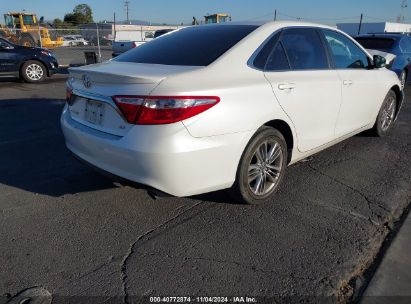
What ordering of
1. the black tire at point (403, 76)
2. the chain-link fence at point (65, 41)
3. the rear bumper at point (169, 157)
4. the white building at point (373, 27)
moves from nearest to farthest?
1. the rear bumper at point (169, 157)
2. the black tire at point (403, 76)
3. the chain-link fence at point (65, 41)
4. the white building at point (373, 27)

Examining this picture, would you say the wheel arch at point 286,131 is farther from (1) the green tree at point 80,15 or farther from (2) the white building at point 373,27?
(1) the green tree at point 80,15

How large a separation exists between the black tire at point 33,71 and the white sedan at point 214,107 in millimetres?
9137

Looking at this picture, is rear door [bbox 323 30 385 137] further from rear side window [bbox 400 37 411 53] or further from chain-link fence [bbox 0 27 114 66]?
chain-link fence [bbox 0 27 114 66]

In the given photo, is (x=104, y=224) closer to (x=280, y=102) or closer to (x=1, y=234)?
(x=1, y=234)

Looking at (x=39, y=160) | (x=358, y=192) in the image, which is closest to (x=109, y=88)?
(x=39, y=160)

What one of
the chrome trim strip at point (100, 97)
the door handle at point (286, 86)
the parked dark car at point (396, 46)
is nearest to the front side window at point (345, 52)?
the door handle at point (286, 86)

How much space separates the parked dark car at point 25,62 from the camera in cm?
1155

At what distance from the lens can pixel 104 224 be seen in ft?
10.8

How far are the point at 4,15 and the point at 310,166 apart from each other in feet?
119

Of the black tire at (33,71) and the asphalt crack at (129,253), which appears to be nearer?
the asphalt crack at (129,253)

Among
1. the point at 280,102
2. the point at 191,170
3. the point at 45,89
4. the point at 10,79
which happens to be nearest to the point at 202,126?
the point at 191,170

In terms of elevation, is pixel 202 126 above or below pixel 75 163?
above

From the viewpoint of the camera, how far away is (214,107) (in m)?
2.93

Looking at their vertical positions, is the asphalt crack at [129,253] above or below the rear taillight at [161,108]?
below
